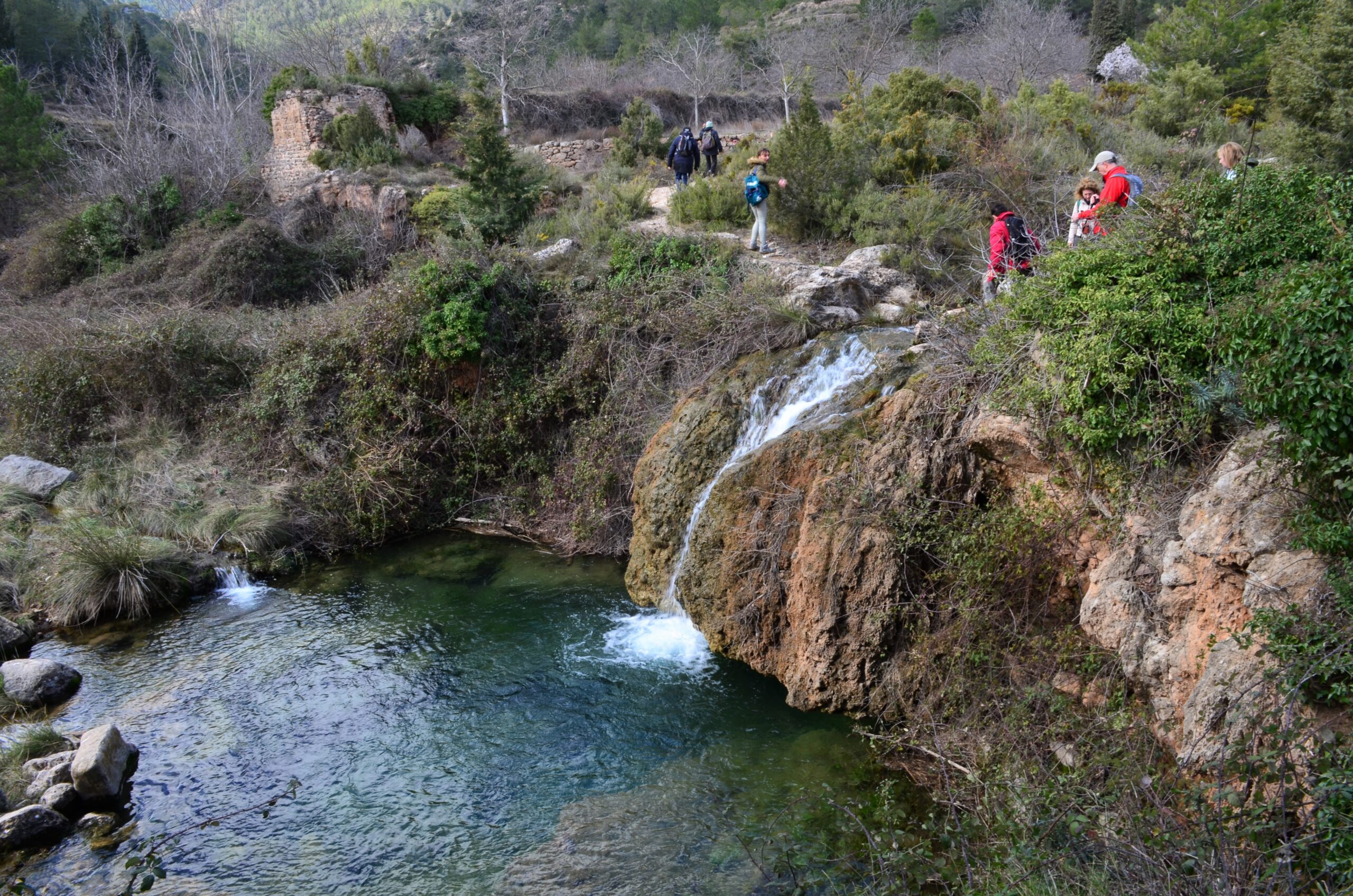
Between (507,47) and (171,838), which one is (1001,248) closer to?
(171,838)

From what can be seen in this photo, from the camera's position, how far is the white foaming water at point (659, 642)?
8.41m

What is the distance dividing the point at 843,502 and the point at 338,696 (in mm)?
5094

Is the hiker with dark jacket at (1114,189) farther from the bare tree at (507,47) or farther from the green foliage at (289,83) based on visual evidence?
the green foliage at (289,83)

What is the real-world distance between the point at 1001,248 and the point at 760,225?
471 cm

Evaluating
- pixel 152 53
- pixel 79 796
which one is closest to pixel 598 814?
pixel 79 796

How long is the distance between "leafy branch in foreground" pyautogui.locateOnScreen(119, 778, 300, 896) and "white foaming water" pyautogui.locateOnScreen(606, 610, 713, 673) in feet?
10.4

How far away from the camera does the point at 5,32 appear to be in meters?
36.9

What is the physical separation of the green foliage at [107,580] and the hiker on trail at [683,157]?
36.1ft

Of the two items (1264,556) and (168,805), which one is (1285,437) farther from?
(168,805)

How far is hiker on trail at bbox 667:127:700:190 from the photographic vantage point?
54.3 feet

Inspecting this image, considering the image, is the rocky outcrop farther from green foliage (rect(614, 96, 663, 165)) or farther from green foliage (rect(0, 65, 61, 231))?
green foliage (rect(0, 65, 61, 231))

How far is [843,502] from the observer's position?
7363mm

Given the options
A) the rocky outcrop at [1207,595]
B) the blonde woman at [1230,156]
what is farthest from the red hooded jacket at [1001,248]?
the rocky outcrop at [1207,595]

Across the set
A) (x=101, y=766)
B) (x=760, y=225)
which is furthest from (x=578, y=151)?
(x=101, y=766)
